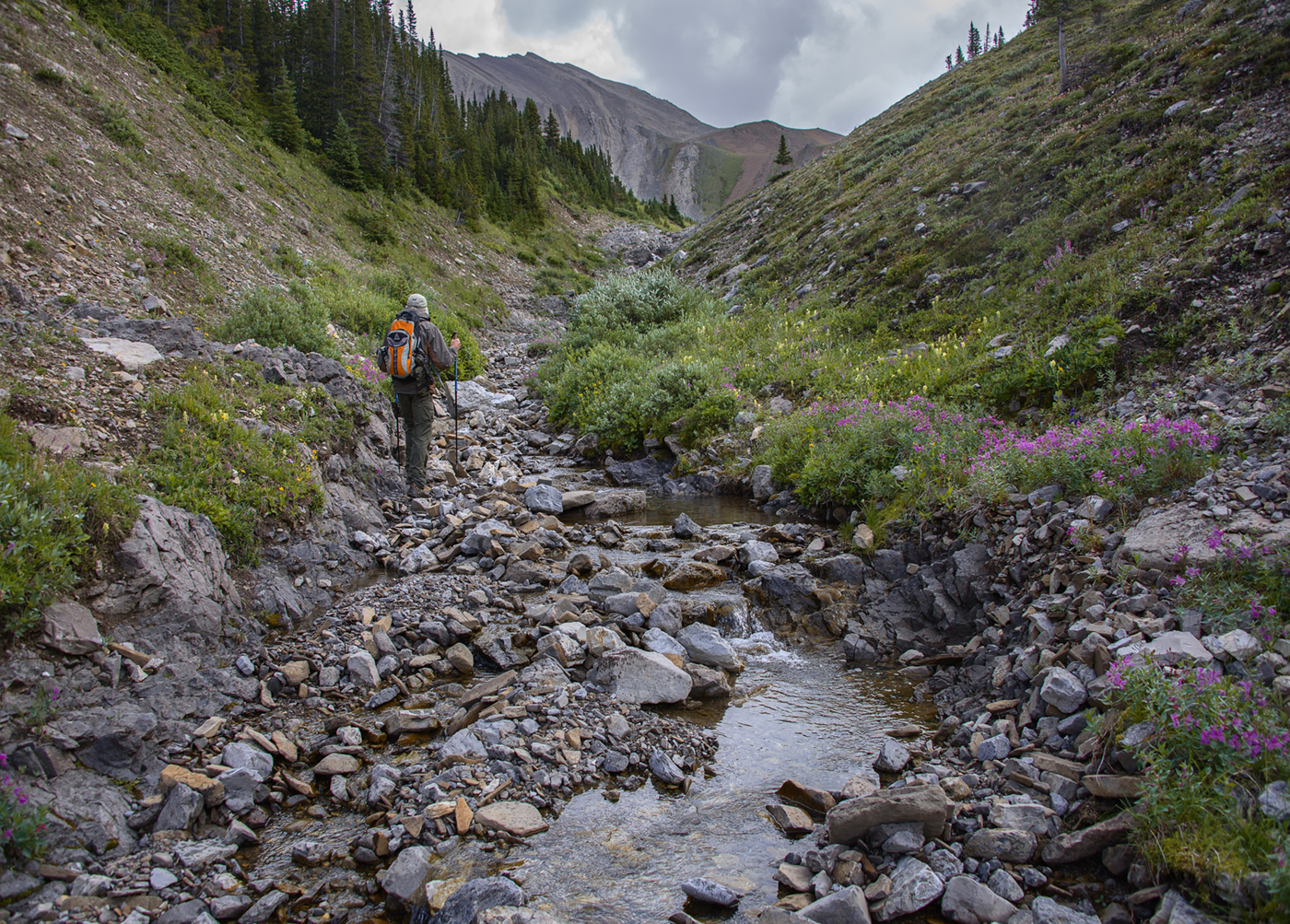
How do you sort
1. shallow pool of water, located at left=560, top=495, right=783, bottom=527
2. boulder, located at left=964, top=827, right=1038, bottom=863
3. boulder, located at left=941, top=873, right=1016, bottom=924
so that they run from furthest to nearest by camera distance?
shallow pool of water, located at left=560, top=495, right=783, bottom=527 < boulder, located at left=964, top=827, right=1038, bottom=863 < boulder, located at left=941, top=873, right=1016, bottom=924

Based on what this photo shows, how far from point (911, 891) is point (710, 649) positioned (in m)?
3.16

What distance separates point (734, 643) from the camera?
7055 mm

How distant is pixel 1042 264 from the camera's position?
43.5ft

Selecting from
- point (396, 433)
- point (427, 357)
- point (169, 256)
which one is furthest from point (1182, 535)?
point (169, 256)

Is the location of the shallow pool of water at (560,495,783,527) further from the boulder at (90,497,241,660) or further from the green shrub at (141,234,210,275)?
the green shrub at (141,234,210,275)

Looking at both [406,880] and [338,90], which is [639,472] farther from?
[338,90]

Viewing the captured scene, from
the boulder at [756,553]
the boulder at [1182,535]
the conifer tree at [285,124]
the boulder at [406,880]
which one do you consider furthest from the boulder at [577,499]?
the conifer tree at [285,124]

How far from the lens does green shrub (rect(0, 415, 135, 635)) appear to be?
14.2ft

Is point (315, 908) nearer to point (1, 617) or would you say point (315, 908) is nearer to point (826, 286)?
point (1, 617)

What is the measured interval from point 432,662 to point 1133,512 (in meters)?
6.64

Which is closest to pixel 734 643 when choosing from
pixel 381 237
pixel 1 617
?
pixel 1 617

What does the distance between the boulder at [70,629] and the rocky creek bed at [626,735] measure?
2 centimetres

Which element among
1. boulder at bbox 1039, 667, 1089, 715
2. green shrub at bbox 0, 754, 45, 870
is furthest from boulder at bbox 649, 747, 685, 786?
green shrub at bbox 0, 754, 45, 870

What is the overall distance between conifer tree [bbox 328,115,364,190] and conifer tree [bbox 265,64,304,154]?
1694mm
